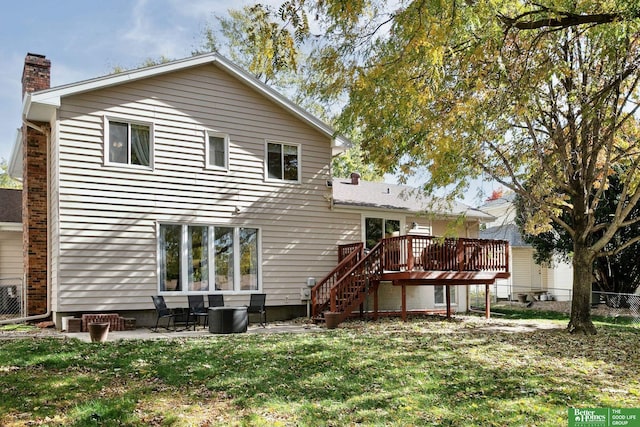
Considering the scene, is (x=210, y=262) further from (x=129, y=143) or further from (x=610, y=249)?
(x=610, y=249)

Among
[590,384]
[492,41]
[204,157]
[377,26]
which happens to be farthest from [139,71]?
[590,384]

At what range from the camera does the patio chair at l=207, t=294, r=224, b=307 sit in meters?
13.7

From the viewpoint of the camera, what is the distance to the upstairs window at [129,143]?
13273 millimetres

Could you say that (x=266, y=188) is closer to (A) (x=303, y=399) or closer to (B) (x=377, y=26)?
(B) (x=377, y=26)

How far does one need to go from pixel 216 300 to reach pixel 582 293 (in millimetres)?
9041

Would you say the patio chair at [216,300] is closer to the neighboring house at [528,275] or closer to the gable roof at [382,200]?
the gable roof at [382,200]

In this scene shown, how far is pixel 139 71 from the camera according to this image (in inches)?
528

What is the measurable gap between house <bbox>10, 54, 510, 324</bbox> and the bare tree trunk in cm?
376

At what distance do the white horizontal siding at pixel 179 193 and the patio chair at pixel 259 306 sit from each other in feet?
1.43

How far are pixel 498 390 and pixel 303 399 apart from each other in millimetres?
2713

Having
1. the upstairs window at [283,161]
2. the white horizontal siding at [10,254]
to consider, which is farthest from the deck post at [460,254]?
the white horizontal siding at [10,254]

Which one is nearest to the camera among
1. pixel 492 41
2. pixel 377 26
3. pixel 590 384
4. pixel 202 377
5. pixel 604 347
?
pixel 202 377

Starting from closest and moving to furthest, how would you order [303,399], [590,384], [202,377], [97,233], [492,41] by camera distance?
[303,399] < [202,377] < [590,384] < [492,41] < [97,233]

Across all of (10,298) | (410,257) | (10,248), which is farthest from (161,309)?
(10,248)
